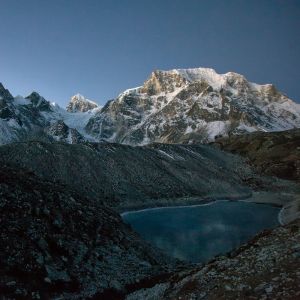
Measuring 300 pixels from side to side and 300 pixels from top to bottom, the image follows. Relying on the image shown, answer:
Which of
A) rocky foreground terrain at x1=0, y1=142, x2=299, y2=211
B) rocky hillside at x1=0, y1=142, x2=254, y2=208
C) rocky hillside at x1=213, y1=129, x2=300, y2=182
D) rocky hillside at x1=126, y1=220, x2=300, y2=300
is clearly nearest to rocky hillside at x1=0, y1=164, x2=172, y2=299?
rocky hillside at x1=126, y1=220, x2=300, y2=300

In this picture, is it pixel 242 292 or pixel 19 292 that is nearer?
pixel 242 292

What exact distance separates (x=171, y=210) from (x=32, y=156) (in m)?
26.9

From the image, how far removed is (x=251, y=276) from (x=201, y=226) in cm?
4789

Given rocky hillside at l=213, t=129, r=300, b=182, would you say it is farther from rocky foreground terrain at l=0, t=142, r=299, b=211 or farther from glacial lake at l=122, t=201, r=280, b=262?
glacial lake at l=122, t=201, r=280, b=262

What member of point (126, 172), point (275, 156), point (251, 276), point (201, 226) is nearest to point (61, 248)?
point (251, 276)

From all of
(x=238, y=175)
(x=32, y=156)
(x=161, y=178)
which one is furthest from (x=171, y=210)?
(x=238, y=175)

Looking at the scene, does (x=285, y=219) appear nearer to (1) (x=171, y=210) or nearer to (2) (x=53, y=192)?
(1) (x=171, y=210)

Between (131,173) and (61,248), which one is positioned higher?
(131,173)

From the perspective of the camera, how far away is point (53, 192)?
1721 inches

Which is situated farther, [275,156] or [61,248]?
[275,156]

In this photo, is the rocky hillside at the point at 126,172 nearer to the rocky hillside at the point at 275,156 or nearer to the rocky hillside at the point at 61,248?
the rocky hillside at the point at 61,248

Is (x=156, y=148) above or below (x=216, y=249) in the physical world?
above

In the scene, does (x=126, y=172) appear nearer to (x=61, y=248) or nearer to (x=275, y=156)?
(x=61, y=248)

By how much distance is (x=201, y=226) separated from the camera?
71688mm
